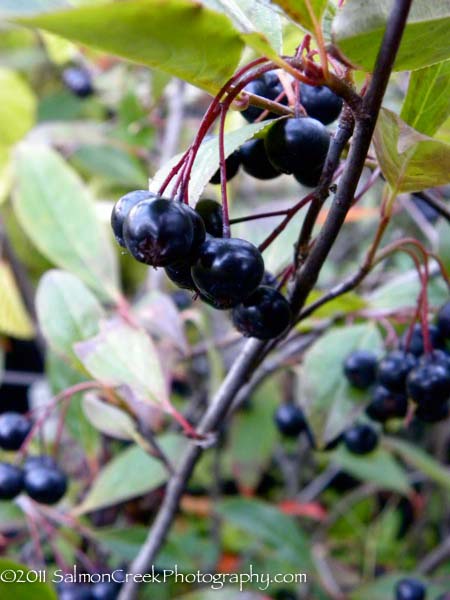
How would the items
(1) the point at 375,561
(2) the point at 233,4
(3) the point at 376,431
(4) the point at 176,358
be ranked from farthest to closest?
(1) the point at 375,561
(4) the point at 176,358
(3) the point at 376,431
(2) the point at 233,4

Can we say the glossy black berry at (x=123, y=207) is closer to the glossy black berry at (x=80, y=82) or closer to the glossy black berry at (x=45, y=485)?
the glossy black berry at (x=45, y=485)

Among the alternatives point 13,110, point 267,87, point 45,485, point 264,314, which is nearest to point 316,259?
point 264,314

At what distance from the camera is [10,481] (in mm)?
1019

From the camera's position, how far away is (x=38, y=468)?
1.04m

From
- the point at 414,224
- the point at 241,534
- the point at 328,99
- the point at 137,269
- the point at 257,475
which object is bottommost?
the point at 241,534

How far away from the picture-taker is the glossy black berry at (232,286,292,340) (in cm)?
60

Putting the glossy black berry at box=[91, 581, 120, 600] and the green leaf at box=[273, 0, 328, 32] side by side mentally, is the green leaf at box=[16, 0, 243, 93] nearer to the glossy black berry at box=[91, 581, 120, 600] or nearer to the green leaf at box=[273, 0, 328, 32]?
the green leaf at box=[273, 0, 328, 32]

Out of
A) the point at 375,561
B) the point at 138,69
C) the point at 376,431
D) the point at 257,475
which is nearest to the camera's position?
the point at 376,431

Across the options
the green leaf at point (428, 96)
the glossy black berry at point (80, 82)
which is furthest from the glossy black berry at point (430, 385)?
the glossy black berry at point (80, 82)

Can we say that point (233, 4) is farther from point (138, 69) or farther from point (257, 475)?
point (138, 69)

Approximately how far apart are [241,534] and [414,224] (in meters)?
1.10

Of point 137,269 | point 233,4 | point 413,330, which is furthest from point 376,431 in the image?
point 137,269

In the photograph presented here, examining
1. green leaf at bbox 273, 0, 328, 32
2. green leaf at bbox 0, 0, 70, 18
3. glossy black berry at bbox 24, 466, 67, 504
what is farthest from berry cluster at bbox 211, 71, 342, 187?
glossy black berry at bbox 24, 466, 67, 504

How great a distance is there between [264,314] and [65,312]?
1.85 feet
